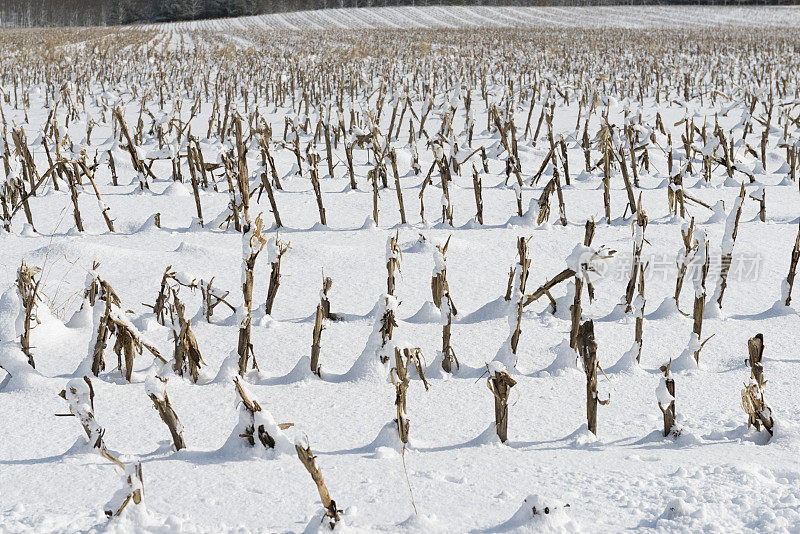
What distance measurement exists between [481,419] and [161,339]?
1093mm

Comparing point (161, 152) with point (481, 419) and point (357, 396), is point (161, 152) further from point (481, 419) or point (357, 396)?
point (481, 419)

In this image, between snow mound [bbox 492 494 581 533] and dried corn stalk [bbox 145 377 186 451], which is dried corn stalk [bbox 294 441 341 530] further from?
dried corn stalk [bbox 145 377 186 451]

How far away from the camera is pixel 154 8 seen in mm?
45625

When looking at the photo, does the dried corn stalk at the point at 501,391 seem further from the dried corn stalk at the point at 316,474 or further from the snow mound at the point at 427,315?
the snow mound at the point at 427,315

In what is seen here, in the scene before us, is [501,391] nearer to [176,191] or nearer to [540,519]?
[540,519]

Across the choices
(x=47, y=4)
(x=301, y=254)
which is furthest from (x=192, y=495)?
(x=47, y=4)

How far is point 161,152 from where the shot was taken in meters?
4.44

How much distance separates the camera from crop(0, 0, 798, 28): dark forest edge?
133ft

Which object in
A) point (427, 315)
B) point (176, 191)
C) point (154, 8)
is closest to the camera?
point (427, 315)

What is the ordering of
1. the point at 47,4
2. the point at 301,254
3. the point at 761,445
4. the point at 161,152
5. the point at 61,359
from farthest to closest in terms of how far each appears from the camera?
the point at 47,4
the point at 161,152
the point at 301,254
the point at 61,359
the point at 761,445

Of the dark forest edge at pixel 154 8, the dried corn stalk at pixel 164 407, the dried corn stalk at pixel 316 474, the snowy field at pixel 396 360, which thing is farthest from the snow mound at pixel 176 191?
the dark forest edge at pixel 154 8

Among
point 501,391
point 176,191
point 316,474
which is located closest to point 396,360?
point 501,391

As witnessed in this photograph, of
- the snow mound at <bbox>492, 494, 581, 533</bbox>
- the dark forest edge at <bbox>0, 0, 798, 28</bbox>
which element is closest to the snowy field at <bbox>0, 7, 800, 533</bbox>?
the snow mound at <bbox>492, 494, 581, 533</bbox>

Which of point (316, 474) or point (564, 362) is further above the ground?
point (316, 474)
